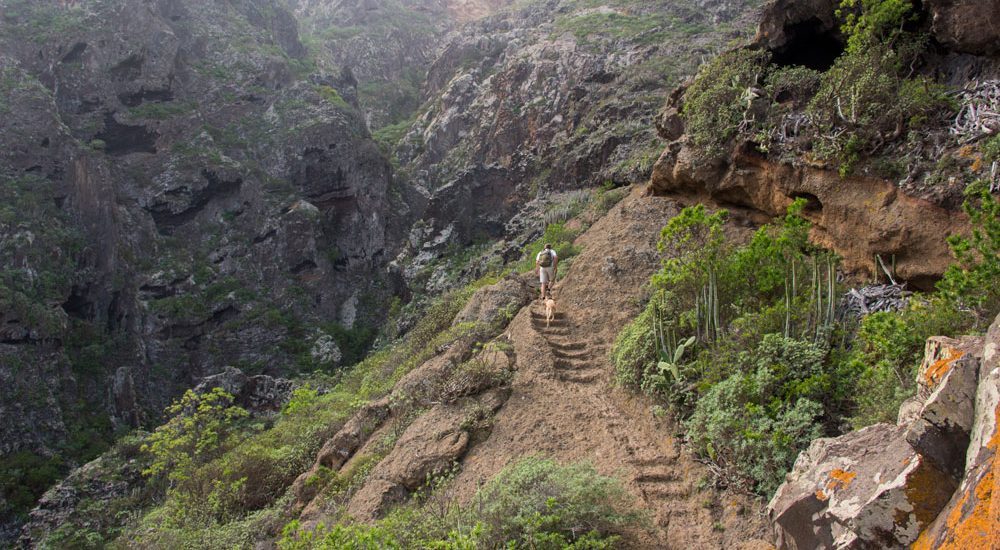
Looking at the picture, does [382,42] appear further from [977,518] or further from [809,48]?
[977,518]

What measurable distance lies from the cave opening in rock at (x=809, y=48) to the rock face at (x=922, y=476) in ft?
29.4

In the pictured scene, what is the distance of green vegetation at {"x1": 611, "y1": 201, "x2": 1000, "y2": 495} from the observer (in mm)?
5770

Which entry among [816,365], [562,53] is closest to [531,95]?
[562,53]

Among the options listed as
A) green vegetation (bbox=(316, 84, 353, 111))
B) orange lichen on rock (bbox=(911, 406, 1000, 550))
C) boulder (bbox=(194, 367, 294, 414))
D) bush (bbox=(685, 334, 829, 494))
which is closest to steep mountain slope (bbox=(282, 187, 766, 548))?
bush (bbox=(685, 334, 829, 494))

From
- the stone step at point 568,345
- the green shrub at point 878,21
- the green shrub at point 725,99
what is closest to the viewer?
the green shrub at point 878,21

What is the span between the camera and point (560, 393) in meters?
8.82

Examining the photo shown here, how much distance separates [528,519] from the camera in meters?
5.43

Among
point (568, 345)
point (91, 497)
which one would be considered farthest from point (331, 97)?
point (568, 345)

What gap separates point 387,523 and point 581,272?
723cm

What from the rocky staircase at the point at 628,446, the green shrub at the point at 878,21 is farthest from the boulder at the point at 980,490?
the green shrub at the point at 878,21

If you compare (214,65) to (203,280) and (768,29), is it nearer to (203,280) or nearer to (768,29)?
(203,280)

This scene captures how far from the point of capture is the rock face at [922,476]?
3471 millimetres

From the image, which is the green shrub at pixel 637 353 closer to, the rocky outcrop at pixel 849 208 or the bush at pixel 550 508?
the bush at pixel 550 508

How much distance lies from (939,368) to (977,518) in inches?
53.0
